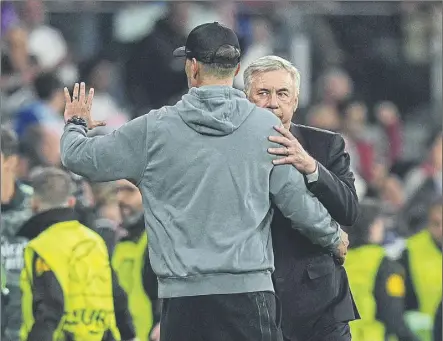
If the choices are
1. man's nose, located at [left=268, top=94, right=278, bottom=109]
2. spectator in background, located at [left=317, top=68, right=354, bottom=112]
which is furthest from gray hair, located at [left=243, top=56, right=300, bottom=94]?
spectator in background, located at [left=317, top=68, right=354, bottom=112]

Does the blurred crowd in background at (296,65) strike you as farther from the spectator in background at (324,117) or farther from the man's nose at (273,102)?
the man's nose at (273,102)

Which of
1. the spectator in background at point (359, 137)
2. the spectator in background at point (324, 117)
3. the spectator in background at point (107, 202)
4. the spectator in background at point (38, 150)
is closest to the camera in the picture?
the spectator in background at point (107, 202)

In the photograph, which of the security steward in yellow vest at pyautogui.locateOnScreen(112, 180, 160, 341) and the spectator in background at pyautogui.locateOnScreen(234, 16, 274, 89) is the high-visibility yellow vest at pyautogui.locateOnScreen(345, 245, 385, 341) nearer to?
the security steward in yellow vest at pyautogui.locateOnScreen(112, 180, 160, 341)

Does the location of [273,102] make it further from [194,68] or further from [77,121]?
[77,121]

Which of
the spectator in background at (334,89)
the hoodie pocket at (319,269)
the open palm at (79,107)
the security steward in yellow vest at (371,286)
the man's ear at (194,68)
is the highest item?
the spectator in background at (334,89)

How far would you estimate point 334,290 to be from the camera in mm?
5633

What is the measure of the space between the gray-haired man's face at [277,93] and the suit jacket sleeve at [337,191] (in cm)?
26

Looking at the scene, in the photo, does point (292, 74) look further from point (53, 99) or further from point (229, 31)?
point (53, 99)

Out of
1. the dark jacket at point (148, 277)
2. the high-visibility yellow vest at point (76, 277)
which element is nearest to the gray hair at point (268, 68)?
the high-visibility yellow vest at point (76, 277)

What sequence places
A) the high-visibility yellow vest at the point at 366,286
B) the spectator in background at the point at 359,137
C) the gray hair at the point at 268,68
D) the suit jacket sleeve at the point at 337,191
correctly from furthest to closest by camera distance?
the spectator in background at the point at 359,137 → the high-visibility yellow vest at the point at 366,286 → the gray hair at the point at 268,68 → the suit jacket sleeve at the point at 337,191

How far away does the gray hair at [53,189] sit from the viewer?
7.48 metres

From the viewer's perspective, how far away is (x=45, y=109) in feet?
44.5

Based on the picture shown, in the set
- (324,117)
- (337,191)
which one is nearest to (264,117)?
(337,191)

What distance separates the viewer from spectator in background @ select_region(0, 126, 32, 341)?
7.89m
